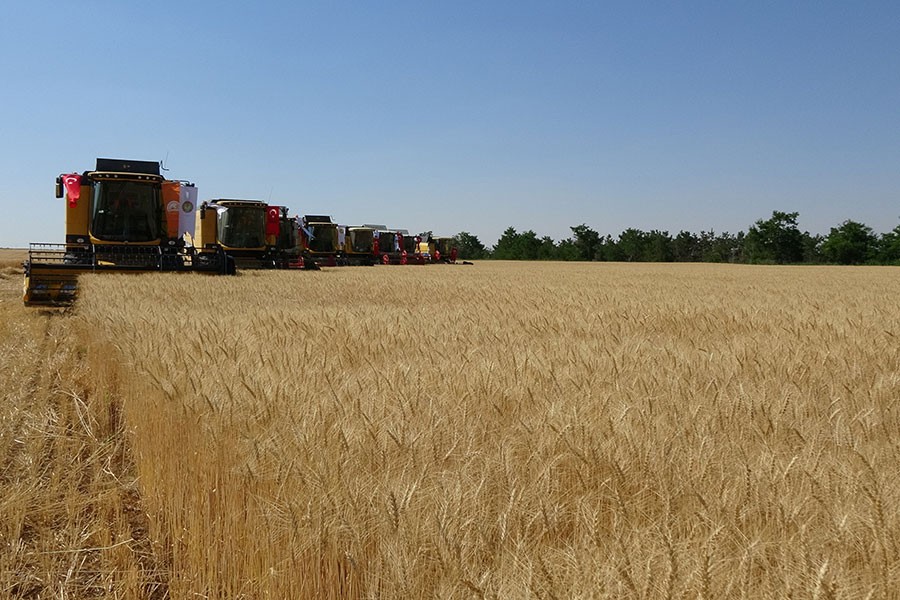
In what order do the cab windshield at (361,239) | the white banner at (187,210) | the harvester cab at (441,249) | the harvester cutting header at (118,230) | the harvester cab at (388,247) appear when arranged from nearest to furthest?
the harvester cutting header at (118,230) < the white banner at (187,210) < the cab windshield at (361,239) < the harvester cab at (388,247) < the harvester cab at (441,249)

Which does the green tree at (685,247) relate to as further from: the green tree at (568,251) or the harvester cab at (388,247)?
the harvester cab at (388,247)

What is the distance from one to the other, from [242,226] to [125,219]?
885 cm

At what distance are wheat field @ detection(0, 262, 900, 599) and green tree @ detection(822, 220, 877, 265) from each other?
79768 millimetres

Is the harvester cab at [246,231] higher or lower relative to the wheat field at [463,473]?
higher

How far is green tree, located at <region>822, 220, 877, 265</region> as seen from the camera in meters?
74.2

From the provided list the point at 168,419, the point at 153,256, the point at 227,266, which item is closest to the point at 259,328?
the point at 168,419

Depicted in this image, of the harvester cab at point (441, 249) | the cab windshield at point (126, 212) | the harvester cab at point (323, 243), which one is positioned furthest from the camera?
the harvester cab at point (441, 249)

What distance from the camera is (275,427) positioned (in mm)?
2391

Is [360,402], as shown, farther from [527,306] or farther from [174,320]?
[527,306]

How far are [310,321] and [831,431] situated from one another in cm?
431

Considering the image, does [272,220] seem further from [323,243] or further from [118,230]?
[323,243]

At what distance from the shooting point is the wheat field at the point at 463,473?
1.40 m

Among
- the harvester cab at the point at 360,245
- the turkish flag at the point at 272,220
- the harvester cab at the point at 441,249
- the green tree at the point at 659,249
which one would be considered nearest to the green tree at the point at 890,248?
the green tree at the point at 659,249

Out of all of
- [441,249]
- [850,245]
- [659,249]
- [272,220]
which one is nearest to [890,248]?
[850,245]
